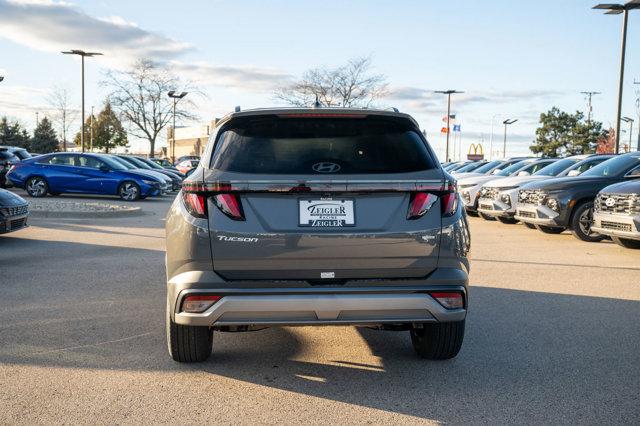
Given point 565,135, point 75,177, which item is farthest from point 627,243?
point 565,135

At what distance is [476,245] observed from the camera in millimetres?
12383

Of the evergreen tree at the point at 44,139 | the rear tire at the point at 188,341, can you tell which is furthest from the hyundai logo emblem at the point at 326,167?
the evergreen tree at the point at 44,139

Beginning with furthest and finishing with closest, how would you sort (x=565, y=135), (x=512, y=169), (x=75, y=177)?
(x=565, y=135) → (x=75, y=177) → (x=512, y=169)

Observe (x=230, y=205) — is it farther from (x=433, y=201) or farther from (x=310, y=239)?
(x=433, y=201)

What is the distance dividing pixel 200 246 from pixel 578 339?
3.28 metres

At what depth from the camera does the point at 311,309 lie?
13.7 ft

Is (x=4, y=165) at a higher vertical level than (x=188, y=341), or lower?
higher

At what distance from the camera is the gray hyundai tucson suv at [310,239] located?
4168 millimetres

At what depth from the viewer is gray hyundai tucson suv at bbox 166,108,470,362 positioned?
417 cm

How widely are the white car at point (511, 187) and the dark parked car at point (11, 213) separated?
10.4 metres

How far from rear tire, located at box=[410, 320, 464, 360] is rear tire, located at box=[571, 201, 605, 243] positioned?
356 inches

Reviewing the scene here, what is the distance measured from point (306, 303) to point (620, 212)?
8.13m

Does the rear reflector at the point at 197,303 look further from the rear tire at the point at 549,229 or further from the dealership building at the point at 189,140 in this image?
the dealership building at the point at 189,140

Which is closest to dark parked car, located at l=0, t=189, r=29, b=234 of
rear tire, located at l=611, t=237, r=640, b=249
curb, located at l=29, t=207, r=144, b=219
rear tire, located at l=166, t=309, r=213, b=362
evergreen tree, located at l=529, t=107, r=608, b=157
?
curb, located at l=29, t=207, r=144, b=219
